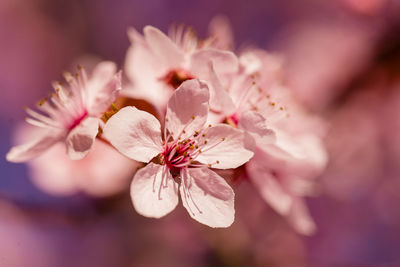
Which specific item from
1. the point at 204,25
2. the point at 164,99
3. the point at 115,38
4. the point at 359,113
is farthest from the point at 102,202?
the point at 204,25

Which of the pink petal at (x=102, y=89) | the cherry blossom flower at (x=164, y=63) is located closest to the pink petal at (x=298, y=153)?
the cherry blossom flower at (x=164, y=63)

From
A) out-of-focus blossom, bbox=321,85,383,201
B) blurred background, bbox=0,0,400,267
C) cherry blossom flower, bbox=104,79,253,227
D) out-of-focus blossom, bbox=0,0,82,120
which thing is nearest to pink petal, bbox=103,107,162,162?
cherry blossom flower, bbox=104,79,253,227

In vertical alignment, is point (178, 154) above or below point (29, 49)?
above

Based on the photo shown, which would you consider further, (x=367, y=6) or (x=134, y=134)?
(x=367, y=6)

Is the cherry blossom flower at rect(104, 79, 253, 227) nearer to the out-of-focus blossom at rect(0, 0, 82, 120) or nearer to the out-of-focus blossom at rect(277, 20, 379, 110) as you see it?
the out-of-focus blossom at rect(277, 20, 379, 110)

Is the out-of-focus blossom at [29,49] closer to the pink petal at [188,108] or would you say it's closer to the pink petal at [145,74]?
the pink petal at [145,74]

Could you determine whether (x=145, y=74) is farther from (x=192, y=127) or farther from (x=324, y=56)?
(x=324, y=56)

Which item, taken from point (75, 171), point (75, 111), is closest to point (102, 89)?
point (75, 111)
